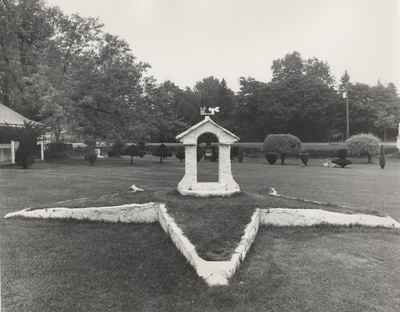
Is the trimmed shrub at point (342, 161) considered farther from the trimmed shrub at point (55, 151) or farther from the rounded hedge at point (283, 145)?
the trimmed shrub at point (55, 151)

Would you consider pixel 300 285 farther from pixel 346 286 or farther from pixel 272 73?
pixel 272 73

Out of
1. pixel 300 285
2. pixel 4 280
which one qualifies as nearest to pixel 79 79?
pixel 4 280

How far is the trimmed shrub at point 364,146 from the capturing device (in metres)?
32.3

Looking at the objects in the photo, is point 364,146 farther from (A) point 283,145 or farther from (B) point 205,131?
(B) point 205,131

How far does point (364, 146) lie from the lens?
32.6 m

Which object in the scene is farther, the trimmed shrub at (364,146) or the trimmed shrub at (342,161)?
the trimmed shrub at (364,146)

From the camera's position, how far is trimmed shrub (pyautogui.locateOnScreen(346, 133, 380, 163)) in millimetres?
32344

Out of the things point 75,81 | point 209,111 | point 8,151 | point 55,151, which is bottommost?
point 55,151

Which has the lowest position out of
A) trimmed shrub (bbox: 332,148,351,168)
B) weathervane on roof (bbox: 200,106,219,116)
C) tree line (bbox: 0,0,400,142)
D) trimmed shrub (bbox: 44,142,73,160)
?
trimmed shrub (bbox: 332,148,351,168)

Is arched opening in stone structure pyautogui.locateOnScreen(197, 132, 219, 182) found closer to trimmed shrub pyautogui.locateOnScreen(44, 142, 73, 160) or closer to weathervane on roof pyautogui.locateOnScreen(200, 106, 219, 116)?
weathervane on roof pyautogui.locateOnScreen(200, 106, 219, 116)

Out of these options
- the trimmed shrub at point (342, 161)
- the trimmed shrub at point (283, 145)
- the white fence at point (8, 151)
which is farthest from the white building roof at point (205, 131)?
the trimmed shrub at point (283, 145)

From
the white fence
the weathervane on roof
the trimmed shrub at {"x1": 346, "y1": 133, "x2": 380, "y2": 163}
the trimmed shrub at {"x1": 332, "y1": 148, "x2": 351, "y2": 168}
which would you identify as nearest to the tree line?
the white fence

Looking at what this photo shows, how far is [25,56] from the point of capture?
30672 mm

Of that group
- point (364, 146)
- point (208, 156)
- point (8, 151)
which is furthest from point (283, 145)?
point (8, 151)
